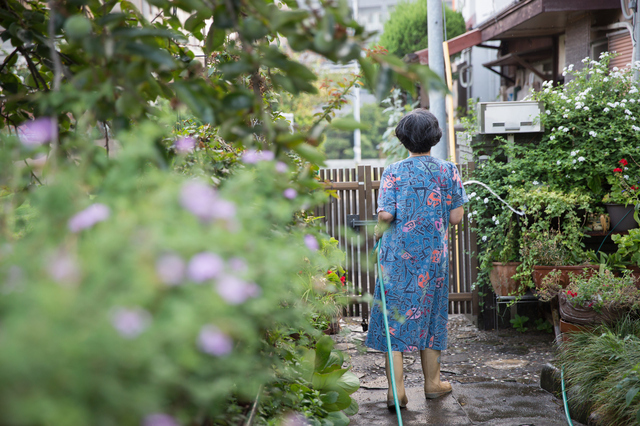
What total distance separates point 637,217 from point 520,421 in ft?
6.24

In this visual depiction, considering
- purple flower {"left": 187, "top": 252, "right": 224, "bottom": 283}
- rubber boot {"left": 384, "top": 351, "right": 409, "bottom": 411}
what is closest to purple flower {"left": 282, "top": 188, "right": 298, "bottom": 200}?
purple flower {"left": 187, "top": 252, "right": 224, "bottom": 283}

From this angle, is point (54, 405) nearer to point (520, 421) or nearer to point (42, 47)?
point (42, 47)

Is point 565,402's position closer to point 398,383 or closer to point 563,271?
point 398,383

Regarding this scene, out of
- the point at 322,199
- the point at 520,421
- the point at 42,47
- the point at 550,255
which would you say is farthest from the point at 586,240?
the point at 42,47

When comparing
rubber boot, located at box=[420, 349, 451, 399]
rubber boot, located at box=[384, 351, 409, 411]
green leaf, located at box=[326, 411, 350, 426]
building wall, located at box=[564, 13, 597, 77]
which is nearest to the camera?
green leaf, located at box=[326, 411, 350, 426]

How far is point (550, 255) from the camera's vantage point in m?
4.09

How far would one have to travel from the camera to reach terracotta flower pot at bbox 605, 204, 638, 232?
411cm

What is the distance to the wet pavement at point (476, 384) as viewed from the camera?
3.00 m

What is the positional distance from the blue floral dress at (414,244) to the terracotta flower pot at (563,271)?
45.7 inches

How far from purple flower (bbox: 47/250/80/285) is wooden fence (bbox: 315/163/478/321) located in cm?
463

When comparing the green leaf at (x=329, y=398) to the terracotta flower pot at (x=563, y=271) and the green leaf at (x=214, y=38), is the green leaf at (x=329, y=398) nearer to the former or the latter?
the green leaf at (x=214, y=38)

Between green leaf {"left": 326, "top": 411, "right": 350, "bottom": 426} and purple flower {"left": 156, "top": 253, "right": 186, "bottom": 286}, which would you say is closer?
purple flower {"left": 156, "top": 253, "right": 186, "bottom": 286}

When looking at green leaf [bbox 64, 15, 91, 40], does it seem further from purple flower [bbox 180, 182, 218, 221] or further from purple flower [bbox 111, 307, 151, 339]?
purple flower [bbox 111, 307, 151, 339]

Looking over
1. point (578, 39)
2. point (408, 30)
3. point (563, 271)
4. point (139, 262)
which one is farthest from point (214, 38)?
point (408, 30)
